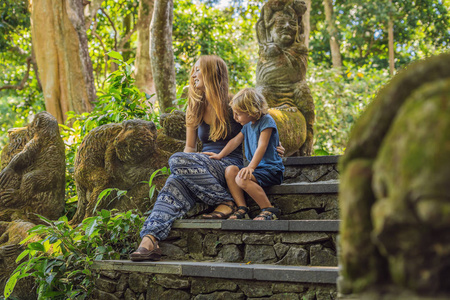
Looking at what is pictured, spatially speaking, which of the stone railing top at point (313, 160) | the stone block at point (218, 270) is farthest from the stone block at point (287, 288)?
the stone railing top at point (313, 160)

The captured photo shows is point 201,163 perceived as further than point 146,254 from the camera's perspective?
Yes

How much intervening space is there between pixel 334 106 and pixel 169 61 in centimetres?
571

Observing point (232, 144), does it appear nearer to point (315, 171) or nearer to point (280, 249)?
point (315, 171)

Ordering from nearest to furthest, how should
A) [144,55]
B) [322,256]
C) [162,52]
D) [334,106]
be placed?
[322,256] < [162,52] < [144,55] < [334,106]

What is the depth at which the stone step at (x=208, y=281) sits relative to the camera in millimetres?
2543

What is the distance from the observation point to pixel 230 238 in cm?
318

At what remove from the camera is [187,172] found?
11.5 ft

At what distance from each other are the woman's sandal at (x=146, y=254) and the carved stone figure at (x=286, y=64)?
2.10 m

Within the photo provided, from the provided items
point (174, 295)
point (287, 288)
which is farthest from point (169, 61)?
point (287, 288)

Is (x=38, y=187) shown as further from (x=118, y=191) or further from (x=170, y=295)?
(x=170, y=295)

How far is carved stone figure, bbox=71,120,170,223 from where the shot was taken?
3.87 meters

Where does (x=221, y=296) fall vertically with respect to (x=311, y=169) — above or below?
below

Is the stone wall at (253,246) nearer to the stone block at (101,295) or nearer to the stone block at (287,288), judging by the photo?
the stone block at (287,288)

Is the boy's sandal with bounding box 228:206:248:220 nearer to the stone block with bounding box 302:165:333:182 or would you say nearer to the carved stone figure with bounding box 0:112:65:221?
the stone block with bounding box 302:165:333:182
